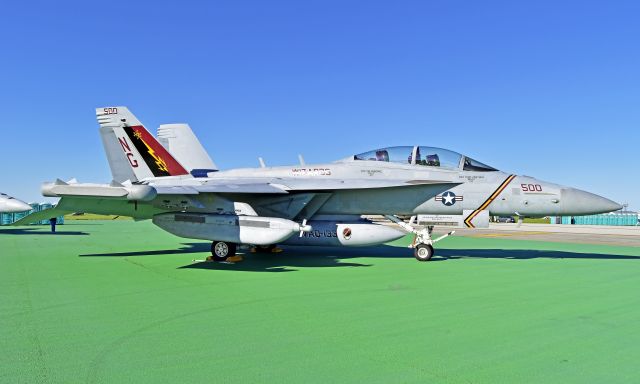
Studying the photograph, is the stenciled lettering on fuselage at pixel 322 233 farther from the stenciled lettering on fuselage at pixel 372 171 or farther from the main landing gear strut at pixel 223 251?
the main landing gear strut at pixel 223 251

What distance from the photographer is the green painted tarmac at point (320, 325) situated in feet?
10.6

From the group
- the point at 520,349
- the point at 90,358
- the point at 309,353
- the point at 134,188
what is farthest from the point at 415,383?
the point at 134,188

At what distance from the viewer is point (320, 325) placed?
4.43m

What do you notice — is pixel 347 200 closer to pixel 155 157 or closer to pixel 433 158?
pixel 433 158

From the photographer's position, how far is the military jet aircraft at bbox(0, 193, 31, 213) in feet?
64.8

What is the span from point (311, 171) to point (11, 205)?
16.2 m

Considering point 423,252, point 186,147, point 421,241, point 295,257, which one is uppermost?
point 186,147

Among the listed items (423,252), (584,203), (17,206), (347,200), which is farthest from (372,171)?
(17,206)

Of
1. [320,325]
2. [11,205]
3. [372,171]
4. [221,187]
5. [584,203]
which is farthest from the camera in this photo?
[11,205]

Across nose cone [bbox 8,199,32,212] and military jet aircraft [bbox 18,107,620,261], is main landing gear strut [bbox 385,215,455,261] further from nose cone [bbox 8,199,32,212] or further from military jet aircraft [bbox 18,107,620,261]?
nose cone [bbox 8,199,32,212]

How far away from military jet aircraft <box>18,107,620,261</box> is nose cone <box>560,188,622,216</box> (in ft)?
0.06

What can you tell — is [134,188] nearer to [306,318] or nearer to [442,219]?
[306,318]

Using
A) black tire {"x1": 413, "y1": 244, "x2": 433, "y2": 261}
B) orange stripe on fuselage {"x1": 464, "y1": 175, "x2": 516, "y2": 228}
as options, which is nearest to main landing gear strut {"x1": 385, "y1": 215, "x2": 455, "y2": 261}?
black tire {"x1": 413, "y1": 244, "x2": 433, "y2": 261}

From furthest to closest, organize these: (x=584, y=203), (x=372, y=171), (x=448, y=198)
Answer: (x=372, y=171), (x=448, y=198), (x=584, y=203)
